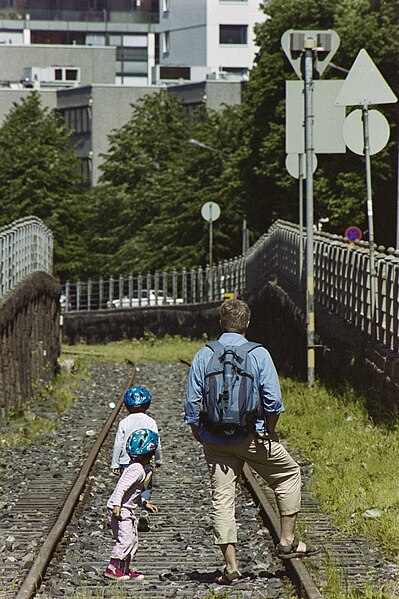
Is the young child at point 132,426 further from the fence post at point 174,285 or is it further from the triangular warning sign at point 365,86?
the fence post at point 174,285

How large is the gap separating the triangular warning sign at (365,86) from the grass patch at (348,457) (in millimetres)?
3565

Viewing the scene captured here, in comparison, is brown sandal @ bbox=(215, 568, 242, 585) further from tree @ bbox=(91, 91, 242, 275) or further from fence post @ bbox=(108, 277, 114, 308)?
tree @ bbox=(91, 91, 242, 275)

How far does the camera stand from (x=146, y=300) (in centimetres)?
5303

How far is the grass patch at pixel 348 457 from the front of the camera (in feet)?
34.9

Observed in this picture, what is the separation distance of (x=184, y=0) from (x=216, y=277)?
271ft

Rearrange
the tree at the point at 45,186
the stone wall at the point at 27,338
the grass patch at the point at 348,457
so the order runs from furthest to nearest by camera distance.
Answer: the tree at the point at 45,186, the stone wall at the point at 27,338, the grass patch at the point at 348,457

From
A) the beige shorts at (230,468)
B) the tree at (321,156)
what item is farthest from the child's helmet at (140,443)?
the tree at (321,156)

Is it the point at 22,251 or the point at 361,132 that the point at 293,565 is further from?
the point at 22,251

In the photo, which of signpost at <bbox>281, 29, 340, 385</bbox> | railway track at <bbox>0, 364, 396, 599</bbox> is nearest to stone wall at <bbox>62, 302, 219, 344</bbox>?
signpost at <bbox>281, 29, 340, 385</bbox>

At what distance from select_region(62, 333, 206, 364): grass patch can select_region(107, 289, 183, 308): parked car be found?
94.9 inches

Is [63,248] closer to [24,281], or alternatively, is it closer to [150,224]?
[150,224]

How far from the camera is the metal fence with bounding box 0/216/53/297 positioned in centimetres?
2134

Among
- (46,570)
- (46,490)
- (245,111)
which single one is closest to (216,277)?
(245,111)

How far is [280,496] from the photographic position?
9047 mm
